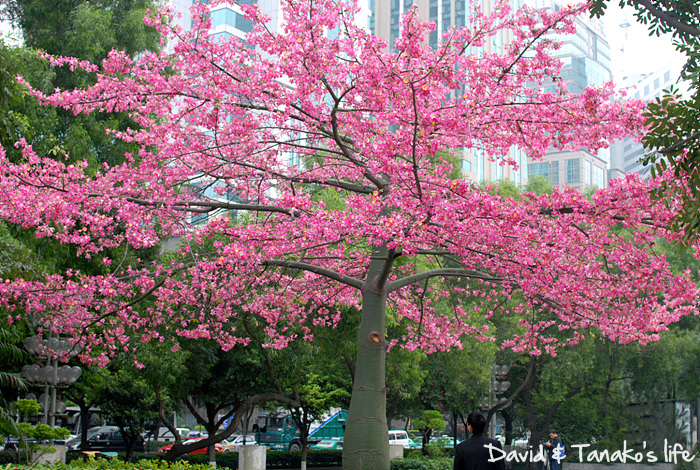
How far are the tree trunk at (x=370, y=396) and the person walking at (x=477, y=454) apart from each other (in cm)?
384

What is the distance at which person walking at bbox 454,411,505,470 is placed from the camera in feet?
20.1

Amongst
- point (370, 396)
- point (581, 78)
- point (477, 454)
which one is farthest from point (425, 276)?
point (581, 78)

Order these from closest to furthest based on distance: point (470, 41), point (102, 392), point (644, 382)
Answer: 1. point (470, 41)
2. point (102, 392)
3. point (644, 382)

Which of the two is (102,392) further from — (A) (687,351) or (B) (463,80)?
(A) (687,351)

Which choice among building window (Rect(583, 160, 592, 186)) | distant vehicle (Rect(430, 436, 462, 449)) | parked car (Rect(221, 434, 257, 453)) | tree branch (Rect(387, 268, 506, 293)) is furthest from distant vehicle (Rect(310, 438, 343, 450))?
building window (Rect(583, 160, 592, 186))

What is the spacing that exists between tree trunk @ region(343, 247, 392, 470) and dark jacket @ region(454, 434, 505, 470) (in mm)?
3848

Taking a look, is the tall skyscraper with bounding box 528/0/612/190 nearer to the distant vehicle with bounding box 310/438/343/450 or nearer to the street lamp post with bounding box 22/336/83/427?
the distant vehicle with bounding box 310/438/343/450

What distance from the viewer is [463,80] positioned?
33.2 ft

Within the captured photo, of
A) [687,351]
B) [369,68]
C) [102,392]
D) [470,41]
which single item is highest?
→ [470,41]

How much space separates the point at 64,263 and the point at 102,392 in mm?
11716

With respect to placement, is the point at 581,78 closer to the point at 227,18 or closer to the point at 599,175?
the point at 599,175

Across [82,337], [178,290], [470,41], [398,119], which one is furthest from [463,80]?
Result: [82,337]

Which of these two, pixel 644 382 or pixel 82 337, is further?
pixel 644 382

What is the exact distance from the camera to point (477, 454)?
20.2 ft
